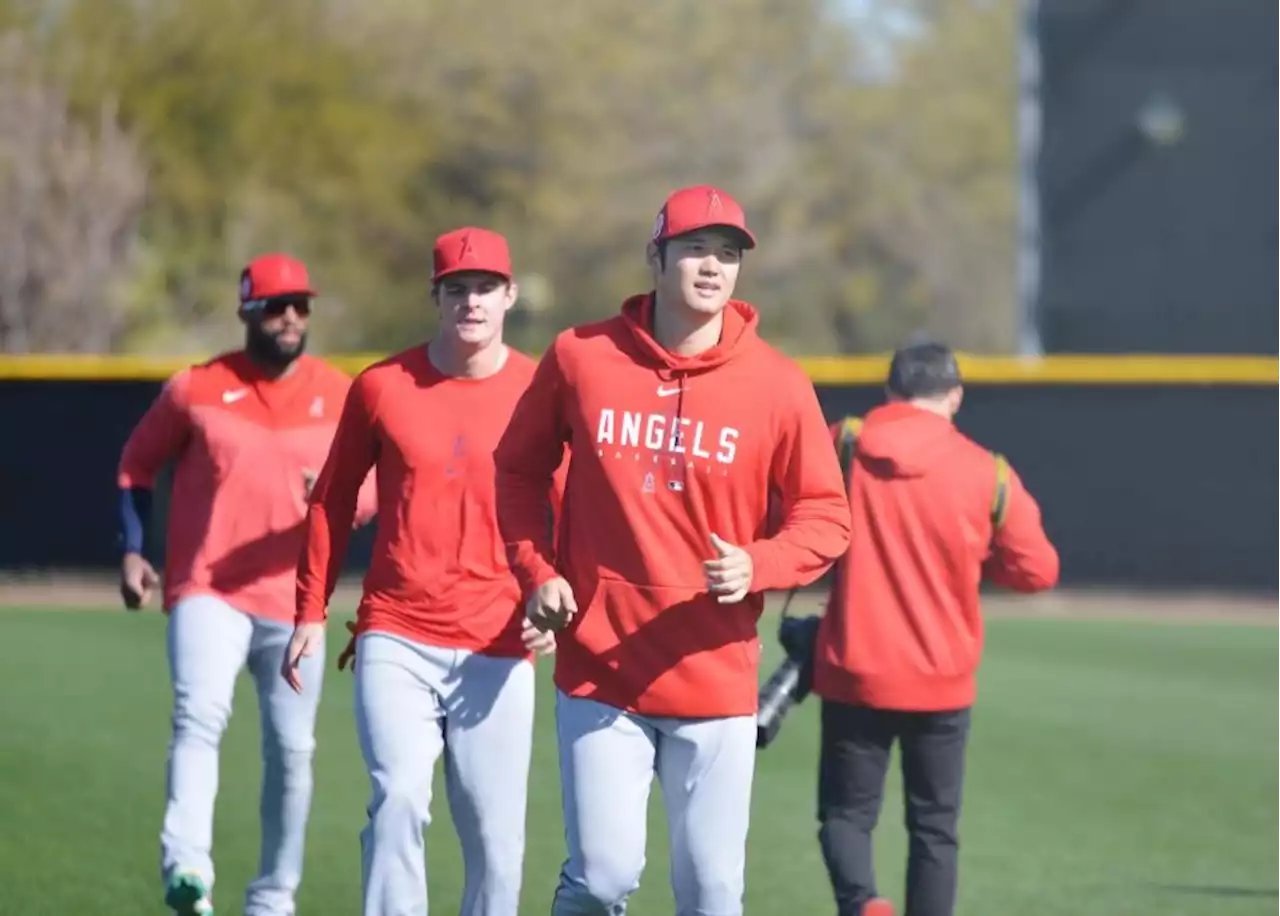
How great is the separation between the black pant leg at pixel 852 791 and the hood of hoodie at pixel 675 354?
6.05ft

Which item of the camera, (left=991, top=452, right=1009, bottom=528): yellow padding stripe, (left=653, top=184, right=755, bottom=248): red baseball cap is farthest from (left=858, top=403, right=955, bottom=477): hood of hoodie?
(left=653, top=184, right=755, bottom=248): red baseball cap

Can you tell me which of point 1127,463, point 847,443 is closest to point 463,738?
point 847,443

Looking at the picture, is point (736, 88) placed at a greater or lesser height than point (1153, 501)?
greater

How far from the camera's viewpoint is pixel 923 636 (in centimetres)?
748

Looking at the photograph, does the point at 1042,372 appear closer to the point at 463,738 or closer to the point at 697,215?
the point at 463,738

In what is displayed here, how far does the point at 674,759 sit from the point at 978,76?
6283cm

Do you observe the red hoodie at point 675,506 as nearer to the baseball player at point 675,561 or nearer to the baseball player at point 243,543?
the baseball player at point 675,561

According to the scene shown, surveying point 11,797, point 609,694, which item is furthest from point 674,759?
point 11,797

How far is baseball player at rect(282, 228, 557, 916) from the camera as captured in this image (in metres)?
7.02

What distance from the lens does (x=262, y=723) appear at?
8.02 meters

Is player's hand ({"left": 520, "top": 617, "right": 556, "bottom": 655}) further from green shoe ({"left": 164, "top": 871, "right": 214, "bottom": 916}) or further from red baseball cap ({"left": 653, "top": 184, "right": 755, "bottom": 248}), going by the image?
green shoe ({"left": 164, "top": 871, "right": 214, "bottom": 916})

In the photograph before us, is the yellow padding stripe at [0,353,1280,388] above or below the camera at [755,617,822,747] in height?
above

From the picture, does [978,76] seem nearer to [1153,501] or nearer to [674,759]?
[1153,501]

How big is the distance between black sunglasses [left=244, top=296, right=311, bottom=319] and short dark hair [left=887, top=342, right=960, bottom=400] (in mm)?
1991
